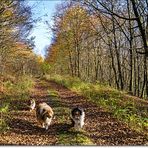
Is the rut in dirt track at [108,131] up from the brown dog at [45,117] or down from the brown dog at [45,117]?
down

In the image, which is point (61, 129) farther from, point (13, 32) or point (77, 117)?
point (13, 32)

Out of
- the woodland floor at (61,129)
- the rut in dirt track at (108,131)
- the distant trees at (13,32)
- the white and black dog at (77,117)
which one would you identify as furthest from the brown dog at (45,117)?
the distant trees at (13,32)

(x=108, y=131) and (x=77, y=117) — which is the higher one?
(x=77, y=117)

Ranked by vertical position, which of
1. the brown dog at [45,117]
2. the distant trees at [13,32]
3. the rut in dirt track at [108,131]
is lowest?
Result: the rut in dirt track at [108,131]

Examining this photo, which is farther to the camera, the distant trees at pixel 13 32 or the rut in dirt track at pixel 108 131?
the distant trees at pixel 13 32

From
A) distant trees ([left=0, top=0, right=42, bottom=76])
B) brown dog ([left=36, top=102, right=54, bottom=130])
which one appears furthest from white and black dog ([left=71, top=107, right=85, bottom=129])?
distant trees ([left=0, top=0, right=42, bottom=76])

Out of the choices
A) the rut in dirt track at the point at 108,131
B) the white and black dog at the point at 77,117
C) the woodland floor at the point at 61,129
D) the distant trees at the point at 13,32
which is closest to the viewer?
the woodland floor at the point at 61,129

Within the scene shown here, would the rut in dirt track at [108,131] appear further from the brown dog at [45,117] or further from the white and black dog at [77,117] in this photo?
the brown dog at [45,117]

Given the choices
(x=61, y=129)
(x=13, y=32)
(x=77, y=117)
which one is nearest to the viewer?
(x=77, y=117)

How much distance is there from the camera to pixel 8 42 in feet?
78.3

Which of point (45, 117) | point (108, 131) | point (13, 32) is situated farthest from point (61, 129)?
point (13, 32)

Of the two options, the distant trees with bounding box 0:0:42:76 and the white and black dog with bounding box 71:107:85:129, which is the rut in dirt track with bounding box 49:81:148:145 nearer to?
the white and black dog with bounding box 71:107:85:129

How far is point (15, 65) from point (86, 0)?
20.8 meters

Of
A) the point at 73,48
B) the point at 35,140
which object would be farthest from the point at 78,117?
the point at 73,48
